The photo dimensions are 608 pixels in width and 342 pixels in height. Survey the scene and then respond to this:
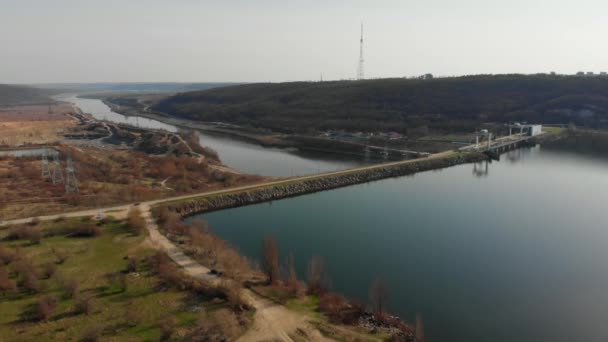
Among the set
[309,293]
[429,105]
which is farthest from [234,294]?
[429,105]

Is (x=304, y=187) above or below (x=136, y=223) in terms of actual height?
below

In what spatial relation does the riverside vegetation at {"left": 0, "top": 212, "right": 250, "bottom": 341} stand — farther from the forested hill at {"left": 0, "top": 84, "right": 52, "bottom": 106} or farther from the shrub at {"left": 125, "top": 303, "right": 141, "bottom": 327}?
the forested hill at {"left": 0, "top": 84, "right": 52, "bottom": 106}

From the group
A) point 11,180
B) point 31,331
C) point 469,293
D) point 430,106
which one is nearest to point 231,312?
point 31,331

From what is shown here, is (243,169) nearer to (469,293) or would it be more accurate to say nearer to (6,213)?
(6,213)

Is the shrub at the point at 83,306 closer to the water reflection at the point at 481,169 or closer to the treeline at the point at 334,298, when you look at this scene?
the treeline at the point at 334,298

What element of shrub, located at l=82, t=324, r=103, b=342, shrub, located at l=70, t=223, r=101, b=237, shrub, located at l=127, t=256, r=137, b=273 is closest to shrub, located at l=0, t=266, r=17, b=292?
shrub, located at l=127, t=256, r=137, b=273

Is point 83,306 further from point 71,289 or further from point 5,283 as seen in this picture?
point 5,283
